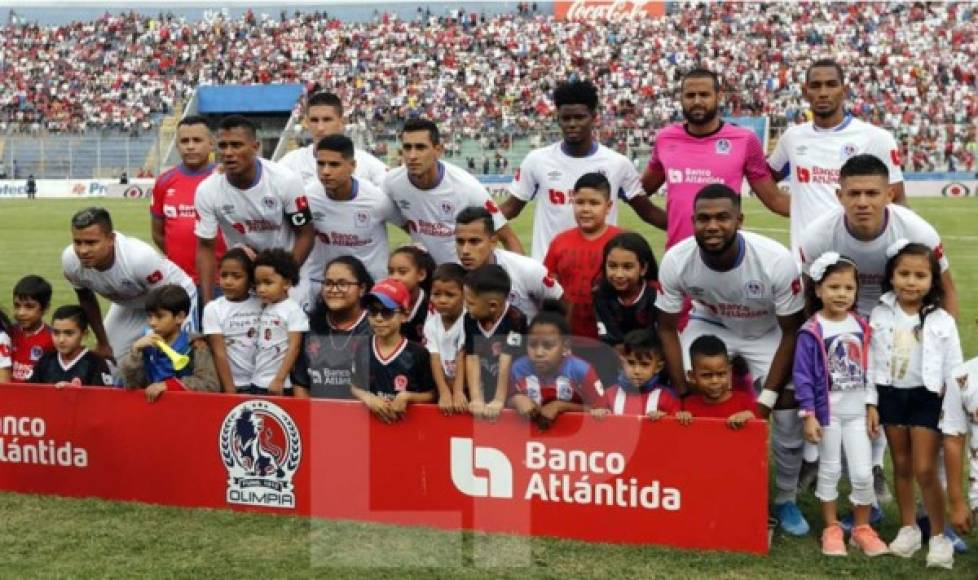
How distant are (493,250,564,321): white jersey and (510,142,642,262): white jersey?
3.36 ft

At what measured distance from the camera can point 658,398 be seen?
598 centimetres

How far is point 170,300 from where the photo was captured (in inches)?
265

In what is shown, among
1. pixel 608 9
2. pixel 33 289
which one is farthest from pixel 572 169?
pixel 608 9

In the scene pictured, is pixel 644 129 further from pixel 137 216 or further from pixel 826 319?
pixel 826 319

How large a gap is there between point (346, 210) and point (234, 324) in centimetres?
125

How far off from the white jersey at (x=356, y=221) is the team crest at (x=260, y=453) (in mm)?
1892

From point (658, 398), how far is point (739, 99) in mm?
42816

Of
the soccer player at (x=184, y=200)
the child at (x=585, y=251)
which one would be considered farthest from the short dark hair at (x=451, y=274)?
the soccer player at (x=184, y=200)

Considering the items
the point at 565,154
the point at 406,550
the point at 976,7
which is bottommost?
the point at 406,550

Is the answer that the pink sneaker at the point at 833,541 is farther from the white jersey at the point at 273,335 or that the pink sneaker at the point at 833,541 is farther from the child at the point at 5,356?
the child at the point at 5,356

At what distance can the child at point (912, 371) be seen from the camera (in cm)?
537

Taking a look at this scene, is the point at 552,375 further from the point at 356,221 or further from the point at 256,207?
the point at 256,207

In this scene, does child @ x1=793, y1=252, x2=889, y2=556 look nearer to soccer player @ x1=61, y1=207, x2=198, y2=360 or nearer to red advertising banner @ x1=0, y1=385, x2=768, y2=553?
red advertising banner @ x1=0, y1=385, x2=768, y2=553

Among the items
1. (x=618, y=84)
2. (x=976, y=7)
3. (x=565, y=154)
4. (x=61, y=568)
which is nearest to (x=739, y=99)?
(x=618, y=84)
